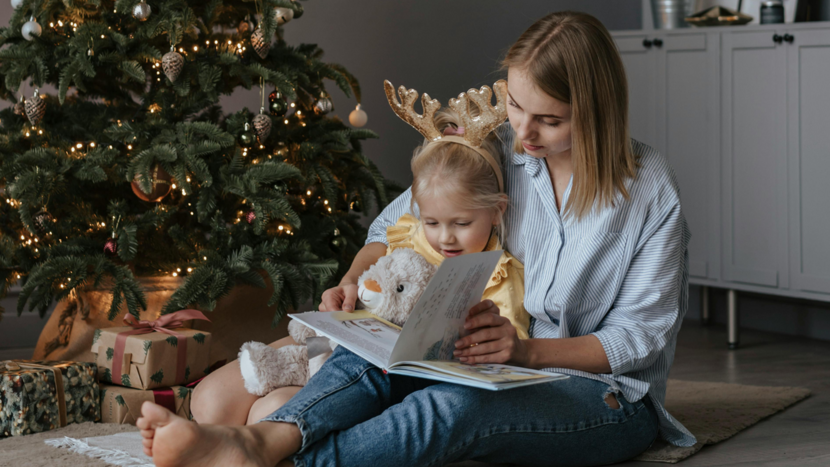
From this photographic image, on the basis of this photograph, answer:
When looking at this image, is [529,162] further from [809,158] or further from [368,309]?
[809,158]

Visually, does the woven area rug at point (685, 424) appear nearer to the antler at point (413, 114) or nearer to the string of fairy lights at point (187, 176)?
the string of fairy lights at point (187, 176)

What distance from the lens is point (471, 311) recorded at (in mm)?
1103

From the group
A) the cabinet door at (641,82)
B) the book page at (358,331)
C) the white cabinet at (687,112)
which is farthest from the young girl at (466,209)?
the cabinet door at (641,82)

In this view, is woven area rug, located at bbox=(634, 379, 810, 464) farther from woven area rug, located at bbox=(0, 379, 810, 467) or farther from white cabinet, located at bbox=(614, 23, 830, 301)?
white cabinet, located at bbox=(614, 23, 830, 301)

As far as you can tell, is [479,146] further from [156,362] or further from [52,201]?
[52,201]

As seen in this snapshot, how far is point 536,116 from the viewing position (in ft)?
3.87

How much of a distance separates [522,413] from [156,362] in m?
0.81

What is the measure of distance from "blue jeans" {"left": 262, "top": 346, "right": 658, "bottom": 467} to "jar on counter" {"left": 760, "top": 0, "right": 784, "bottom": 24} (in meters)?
1.77

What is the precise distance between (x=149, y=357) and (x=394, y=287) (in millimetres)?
616

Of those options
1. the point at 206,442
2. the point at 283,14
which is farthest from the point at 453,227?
the point at 283,14

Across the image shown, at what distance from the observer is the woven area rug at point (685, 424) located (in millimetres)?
1315

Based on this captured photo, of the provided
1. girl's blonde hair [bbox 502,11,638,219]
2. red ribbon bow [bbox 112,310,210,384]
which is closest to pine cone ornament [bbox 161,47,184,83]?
red ribbon bow [bbox 112,310,210,384]

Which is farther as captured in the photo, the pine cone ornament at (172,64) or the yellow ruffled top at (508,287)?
the pine cone ornament at (172,64)

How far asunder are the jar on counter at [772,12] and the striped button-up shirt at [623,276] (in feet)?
5.10
